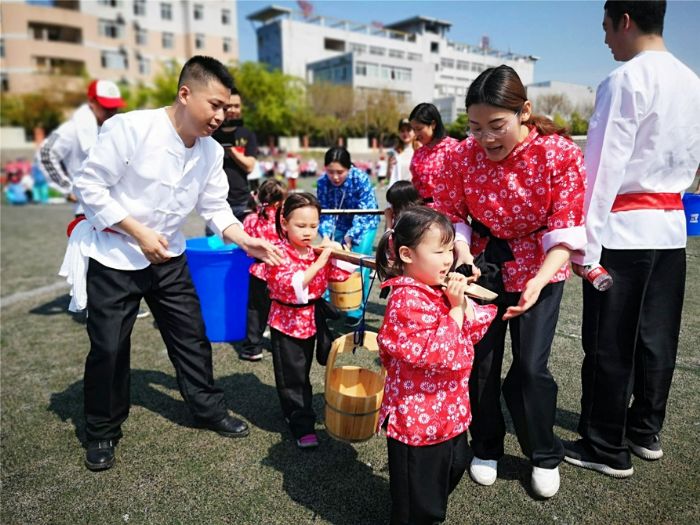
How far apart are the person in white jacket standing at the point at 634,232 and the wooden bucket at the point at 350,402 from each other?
1127 mm

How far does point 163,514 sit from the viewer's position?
2.50 meters

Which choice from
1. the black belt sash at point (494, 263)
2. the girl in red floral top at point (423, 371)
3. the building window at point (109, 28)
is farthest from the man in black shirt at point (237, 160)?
the building window at point (109, 28)

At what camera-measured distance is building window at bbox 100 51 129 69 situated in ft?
141

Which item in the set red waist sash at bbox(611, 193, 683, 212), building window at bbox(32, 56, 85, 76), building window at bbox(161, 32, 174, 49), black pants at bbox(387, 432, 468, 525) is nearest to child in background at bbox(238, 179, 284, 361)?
black pants at bbox(387, 432, 468, 525)

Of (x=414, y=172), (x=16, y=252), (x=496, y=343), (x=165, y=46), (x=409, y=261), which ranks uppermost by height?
(x=165, y=46)

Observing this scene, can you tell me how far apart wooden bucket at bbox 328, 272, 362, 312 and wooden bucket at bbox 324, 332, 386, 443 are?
5.74ft

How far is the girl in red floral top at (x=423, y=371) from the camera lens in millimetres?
2006

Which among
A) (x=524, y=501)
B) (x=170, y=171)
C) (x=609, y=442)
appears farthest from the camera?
(x=170, y=171)

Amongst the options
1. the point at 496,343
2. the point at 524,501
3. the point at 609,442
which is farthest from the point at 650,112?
the point at 524,501

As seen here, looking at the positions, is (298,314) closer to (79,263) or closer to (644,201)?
(79,263)

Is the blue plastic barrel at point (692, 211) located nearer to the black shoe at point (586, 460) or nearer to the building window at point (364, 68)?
the black shoe at point (586, 460)

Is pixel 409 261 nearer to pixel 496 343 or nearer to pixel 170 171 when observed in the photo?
pixel 496 343

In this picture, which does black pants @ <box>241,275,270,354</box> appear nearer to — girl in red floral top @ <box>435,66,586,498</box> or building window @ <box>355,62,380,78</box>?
girl in red floral top @ <box>435,66,586,498</box>

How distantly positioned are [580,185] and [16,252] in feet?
34.1
